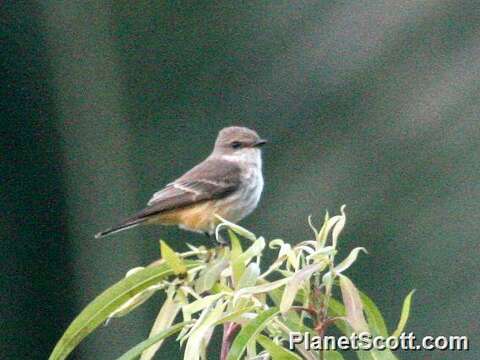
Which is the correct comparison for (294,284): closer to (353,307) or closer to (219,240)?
(353,307)

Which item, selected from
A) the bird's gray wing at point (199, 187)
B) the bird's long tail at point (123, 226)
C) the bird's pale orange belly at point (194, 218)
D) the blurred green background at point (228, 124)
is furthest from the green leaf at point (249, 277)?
the blurred green background at point (228, 124)

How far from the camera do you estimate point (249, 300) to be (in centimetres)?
192

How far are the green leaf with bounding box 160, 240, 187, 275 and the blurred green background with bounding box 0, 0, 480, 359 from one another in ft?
9.16

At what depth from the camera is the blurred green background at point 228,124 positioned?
4918 millimetres

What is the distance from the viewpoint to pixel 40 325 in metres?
5.04

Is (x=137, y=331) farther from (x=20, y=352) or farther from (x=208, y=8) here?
(x=208, y=8)

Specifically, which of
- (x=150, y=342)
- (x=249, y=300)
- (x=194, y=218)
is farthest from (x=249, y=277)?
(x=194, y=218)

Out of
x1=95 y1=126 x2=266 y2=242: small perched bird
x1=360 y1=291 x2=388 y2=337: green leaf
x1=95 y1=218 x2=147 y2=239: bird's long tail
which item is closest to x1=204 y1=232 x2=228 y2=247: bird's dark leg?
x1=95 y1=126 x2=266 y2=242: small perched bird

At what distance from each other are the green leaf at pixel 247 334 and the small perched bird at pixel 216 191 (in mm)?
1611

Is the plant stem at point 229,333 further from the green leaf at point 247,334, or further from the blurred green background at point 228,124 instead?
the blurred green background at point 228,124

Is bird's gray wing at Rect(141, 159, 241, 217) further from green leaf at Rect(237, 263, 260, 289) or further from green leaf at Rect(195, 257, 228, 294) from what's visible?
green leaf at Rect(237, 263, 260, 289)

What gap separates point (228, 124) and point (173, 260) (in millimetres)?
3133

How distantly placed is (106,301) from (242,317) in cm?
36

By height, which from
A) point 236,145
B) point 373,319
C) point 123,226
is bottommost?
point 373,319
